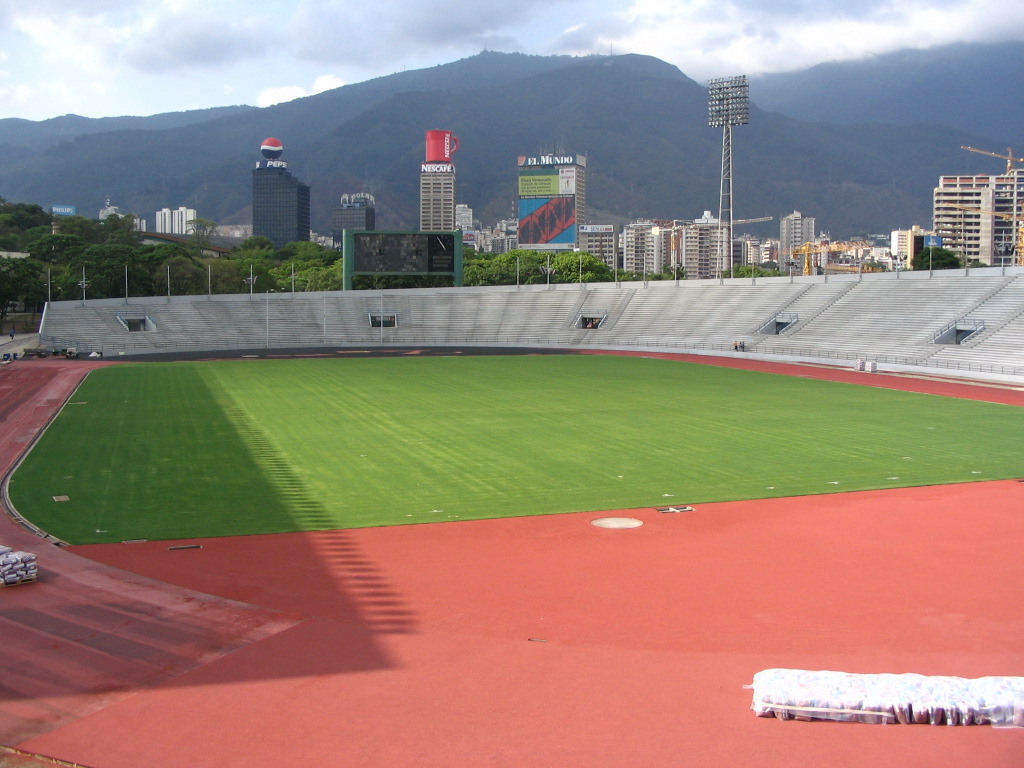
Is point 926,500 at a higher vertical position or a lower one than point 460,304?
lower

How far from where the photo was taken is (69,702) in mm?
10195

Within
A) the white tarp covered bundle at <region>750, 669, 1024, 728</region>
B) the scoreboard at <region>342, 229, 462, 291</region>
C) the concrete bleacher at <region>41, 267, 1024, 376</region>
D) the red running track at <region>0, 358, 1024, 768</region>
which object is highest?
the scoreboard at <region>342, 229, 462, 291</region>

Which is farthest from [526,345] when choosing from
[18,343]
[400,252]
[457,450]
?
[457,450]

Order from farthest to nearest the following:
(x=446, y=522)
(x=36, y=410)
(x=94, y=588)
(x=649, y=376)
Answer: (x=649, y=376)
(x=36, y=410)
(x=446, y=522)
(x=94, y=588)

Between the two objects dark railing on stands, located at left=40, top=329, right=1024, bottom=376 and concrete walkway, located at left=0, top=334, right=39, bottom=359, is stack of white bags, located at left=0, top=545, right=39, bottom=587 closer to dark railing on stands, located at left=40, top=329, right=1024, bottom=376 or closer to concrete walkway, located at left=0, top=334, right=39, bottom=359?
dark railing on stands, located at left=40, top=329, right=1024, bottom=376

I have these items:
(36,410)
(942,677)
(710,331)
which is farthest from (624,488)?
(710,331)

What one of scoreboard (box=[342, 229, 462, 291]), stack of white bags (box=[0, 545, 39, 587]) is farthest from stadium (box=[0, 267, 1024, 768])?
scoreboard (box=[342, 229, 462, 291])

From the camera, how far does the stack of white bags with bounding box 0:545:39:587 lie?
45.8 feet

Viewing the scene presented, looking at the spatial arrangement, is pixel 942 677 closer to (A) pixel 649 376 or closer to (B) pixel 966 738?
(B) pixel 966 738

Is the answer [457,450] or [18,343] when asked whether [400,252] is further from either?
[457,450]

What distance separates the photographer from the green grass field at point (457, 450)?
65.1 ft

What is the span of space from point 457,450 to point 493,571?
1157 centimetres

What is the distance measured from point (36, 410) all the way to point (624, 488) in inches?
1050

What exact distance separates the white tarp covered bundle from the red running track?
155 millimetres
